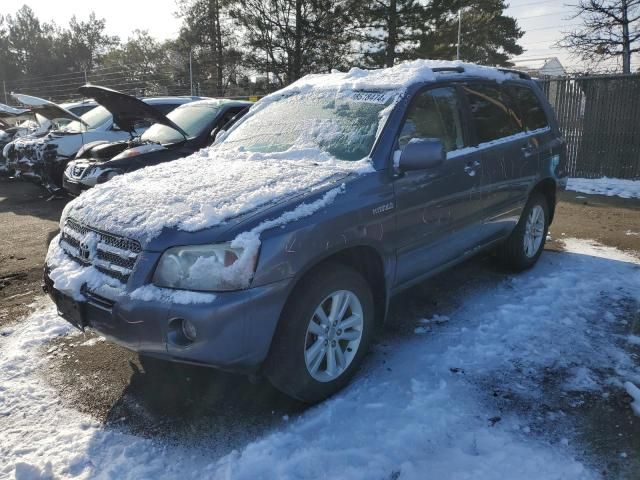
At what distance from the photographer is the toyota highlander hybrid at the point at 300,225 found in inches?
98.9

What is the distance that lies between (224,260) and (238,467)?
0.98 meters

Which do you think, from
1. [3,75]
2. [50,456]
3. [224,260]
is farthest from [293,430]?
[3,75]

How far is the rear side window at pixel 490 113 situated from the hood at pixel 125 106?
145 inches

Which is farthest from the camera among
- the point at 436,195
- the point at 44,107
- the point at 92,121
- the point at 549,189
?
the point at 92,121

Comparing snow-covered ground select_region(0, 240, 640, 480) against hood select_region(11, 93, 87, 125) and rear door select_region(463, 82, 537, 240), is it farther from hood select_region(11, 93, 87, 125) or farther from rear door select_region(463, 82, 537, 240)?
hood select_region(11, 93, 87, 125)

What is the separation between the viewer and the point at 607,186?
10.1 m

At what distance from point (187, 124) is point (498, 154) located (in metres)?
4.88

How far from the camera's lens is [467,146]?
4051mm

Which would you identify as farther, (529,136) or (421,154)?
(529,136)

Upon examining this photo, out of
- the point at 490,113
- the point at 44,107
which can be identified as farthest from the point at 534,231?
the point at 44,107

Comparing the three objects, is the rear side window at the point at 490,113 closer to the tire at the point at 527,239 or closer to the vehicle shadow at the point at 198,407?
the tire at the point at 527,239

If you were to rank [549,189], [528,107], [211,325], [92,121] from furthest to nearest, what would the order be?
1. [92,121]
2. [549,189]
3. [528,107]
4. [211,325]

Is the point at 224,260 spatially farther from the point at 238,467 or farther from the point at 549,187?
the point at 549,187

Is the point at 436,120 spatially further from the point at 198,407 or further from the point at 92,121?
the point at 92,121
